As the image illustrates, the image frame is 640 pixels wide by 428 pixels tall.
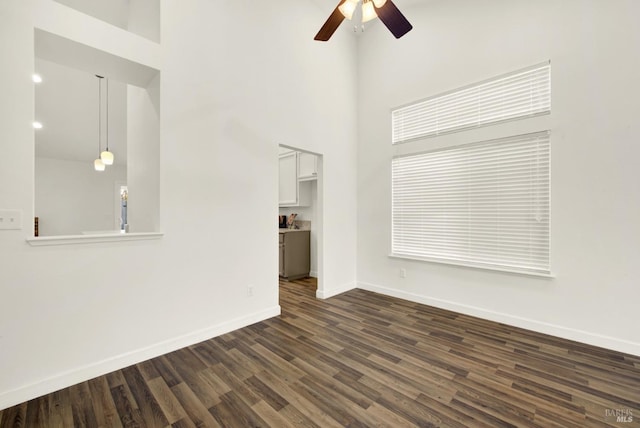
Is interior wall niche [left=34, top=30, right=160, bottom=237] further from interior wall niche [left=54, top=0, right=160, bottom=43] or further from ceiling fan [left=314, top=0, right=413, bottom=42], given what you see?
ceiling fan [left=314, top=0, right=413, bottom=42]

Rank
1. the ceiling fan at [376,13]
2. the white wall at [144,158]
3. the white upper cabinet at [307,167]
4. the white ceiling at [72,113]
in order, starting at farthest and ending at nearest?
the white ceiling at [72,113] < the white upper cabinet at [307,167] < the white wall at [144,158] < the ceiling fan at [376,13]

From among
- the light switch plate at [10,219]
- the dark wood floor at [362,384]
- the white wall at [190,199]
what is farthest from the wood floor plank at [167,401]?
the light switch plate at [10,219]

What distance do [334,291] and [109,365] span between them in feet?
8.91

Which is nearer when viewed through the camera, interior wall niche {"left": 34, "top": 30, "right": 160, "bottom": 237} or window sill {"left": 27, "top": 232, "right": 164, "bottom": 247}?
window sill {"left": 27, "top": 232, "right": 164, "bottom": 247}

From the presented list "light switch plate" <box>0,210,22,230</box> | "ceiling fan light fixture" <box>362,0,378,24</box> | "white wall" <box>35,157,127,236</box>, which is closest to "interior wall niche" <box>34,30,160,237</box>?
"white wall" <box>35,157,127,236</box>

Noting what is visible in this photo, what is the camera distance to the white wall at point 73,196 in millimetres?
7781

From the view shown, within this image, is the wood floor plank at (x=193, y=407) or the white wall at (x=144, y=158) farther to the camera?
the white wall at (x=144, y=158)

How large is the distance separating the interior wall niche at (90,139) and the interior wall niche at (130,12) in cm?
55

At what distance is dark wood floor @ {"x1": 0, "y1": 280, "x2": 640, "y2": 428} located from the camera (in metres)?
1.70

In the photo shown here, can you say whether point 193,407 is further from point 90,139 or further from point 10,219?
point 90,139

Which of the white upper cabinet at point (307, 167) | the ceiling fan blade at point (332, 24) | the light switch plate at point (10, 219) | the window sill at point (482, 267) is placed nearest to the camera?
the light switch plate at point (10, 219)

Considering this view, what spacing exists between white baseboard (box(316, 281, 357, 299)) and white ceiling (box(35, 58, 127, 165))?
5.61 metres

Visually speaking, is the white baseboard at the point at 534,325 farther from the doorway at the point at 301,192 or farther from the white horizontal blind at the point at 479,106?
the white horizontal blind at the point at 479,106

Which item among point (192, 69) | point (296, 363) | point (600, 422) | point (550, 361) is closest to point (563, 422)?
point (600, 422)
